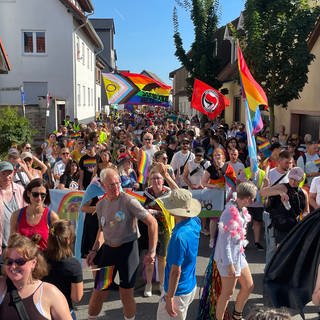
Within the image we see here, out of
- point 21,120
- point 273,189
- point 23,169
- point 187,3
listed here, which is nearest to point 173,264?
point 273,189

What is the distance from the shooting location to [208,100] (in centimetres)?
1323

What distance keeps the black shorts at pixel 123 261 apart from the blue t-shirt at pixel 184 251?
0.51 metres

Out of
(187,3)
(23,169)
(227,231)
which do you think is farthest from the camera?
(187,3)

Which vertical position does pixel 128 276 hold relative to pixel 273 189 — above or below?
below

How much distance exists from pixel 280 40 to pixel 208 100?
9.60ft

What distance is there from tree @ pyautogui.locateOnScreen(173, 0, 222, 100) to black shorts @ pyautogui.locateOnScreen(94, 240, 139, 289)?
69.5 feet

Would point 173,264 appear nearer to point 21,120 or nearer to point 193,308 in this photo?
point 193,308

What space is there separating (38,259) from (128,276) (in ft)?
4.76

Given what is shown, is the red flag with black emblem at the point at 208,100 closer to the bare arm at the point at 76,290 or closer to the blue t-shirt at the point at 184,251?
the blue t-shirt at the point at 184,251

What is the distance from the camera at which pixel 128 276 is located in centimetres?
412

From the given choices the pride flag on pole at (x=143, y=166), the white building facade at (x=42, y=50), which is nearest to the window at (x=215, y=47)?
the white building facade at (x=42, y=50)

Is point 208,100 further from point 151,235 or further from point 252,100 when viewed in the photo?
point 151,235

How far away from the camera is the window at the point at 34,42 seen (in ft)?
72.6

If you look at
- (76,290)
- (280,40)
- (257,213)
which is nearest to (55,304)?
(76,290)
